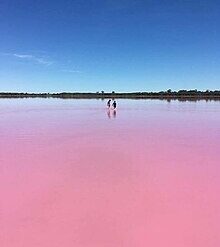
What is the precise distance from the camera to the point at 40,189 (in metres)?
5.42

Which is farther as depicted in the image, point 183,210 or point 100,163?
point 100,163

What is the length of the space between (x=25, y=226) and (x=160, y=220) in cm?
172

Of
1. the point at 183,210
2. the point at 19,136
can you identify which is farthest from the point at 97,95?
the point at 183,210

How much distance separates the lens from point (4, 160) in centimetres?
752

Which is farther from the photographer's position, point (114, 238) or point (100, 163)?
point (100, 163)

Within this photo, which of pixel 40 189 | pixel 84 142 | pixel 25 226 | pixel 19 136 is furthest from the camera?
pixel 19 136

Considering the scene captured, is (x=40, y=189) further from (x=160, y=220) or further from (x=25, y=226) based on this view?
(x=160, y=220)

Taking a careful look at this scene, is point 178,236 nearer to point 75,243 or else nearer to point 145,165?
point 75,243

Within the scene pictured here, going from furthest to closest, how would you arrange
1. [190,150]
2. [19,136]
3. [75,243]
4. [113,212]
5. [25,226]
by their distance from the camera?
1. [19,136]
2. [190,150]
3. [113,212]
4. [25,226]
5. [75,243]

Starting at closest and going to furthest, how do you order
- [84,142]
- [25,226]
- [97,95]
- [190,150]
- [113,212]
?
[25,226] → [113,212] → [190,150] → [84,142] → [97,95]

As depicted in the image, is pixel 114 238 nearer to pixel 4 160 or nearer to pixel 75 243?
pixel 75 243

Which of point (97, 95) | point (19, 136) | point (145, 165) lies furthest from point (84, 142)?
point (97, 95)

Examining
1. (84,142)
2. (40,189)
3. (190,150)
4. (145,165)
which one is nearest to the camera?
(40,189)

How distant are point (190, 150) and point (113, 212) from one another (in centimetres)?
497
